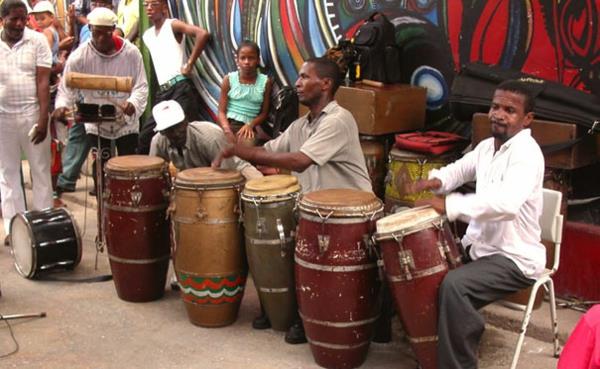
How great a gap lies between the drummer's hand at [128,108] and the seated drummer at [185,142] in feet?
2.44

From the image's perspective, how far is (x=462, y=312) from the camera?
4.06 m

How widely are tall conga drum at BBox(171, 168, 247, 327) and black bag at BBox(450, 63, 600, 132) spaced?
152cm

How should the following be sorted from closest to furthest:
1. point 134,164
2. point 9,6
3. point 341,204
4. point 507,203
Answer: point 507,203, point 341,204, point 134,164, point 9,6

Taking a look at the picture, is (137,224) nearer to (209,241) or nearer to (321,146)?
(209,241)

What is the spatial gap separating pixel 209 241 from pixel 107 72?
234cm

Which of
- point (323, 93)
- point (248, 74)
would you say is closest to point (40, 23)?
point (248, 74)

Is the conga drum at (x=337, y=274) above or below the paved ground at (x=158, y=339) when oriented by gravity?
above

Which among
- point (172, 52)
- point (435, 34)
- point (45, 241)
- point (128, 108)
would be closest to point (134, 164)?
point (45, 241)

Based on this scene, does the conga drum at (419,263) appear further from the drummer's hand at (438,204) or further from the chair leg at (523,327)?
the chair leg at (523,327)

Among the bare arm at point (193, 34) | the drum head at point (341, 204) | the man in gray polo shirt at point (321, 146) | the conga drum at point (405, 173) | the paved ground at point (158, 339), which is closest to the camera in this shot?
the drum head at point (341, 204)

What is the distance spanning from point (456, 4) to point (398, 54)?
22.2 inches

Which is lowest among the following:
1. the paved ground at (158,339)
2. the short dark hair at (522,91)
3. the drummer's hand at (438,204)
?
the paved ground at (158,339)

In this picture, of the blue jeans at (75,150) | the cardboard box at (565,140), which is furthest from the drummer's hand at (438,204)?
the blue jeans at (75,150)

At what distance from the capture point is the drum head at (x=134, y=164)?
5.43 meters
